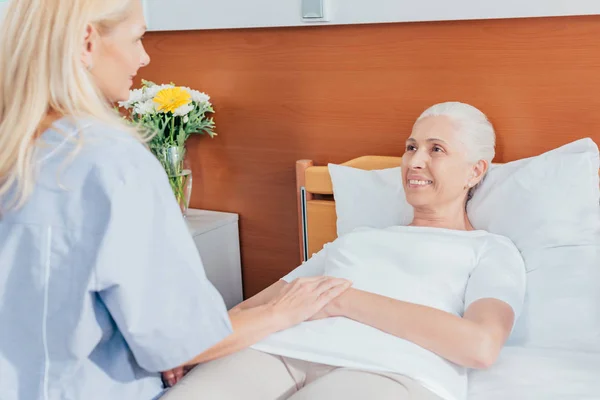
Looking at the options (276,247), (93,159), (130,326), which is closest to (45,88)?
(93,159)

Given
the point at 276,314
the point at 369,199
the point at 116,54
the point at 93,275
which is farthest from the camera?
the point at 369,199

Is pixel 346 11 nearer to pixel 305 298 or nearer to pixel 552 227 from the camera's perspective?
pixel 552 227

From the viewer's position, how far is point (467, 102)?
2.25 m

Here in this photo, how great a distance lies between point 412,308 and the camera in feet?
5.44

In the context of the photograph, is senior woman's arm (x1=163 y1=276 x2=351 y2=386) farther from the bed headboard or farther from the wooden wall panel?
the wooden wall panel

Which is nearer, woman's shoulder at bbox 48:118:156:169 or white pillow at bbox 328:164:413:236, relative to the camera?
woman's shoulder at bbox 48:118:156:169

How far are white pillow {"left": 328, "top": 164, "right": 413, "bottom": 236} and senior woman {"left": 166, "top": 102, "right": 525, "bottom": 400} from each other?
128 mm

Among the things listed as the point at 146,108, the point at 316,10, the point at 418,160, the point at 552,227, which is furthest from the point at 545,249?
the point at 146,108

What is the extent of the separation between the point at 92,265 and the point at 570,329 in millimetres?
1126

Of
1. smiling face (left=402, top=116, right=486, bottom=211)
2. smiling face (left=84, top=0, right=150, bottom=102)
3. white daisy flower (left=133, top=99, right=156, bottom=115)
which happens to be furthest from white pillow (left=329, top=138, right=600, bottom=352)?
smiling face (left=84, top=0, right=150, bottom=102)

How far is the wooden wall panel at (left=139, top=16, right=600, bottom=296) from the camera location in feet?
6.95

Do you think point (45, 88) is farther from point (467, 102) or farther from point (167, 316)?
point (467, 102)

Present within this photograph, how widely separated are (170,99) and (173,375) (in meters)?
1.18

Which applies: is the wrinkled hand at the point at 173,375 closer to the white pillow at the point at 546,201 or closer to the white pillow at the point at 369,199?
the white pillow at the point at 369,199
